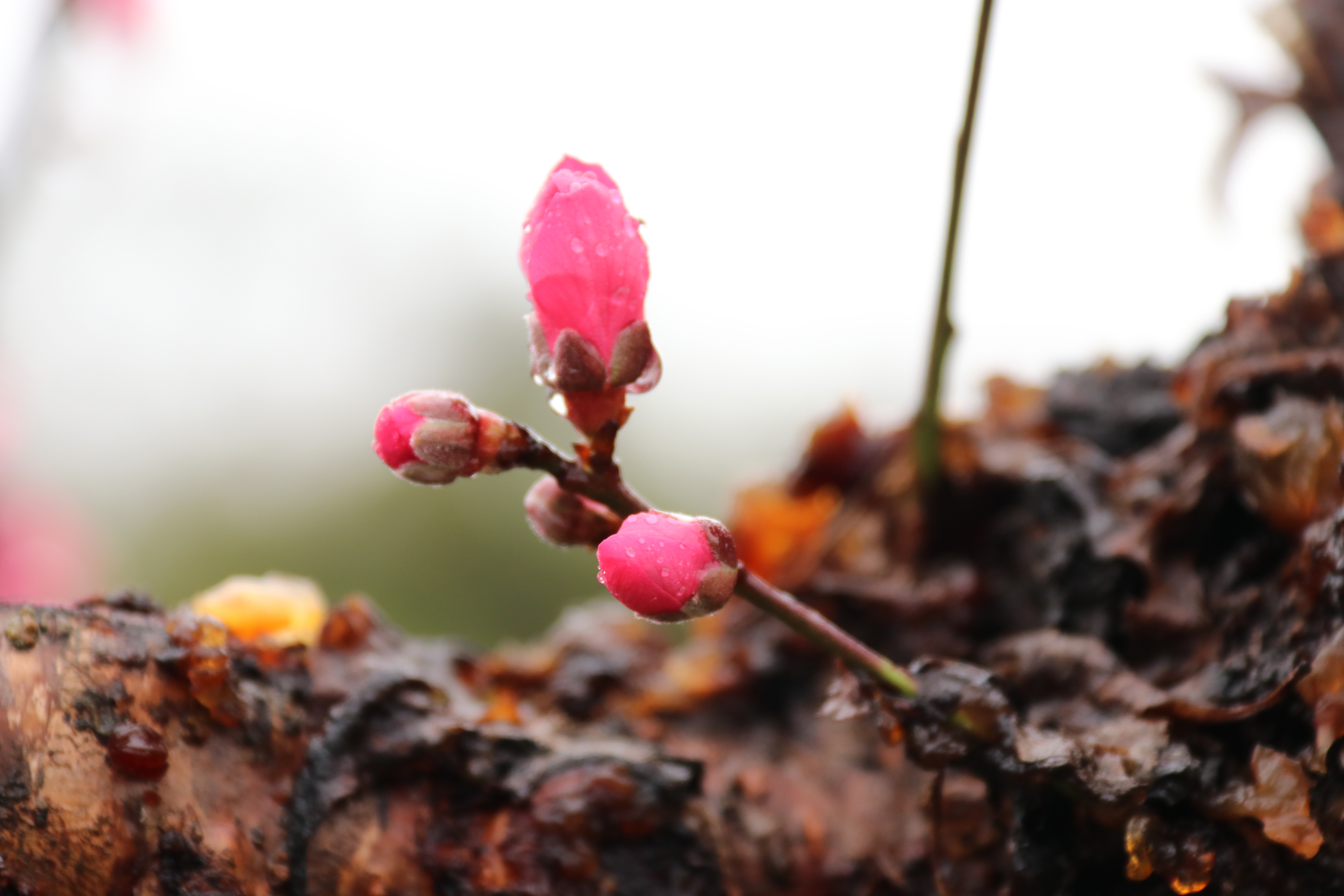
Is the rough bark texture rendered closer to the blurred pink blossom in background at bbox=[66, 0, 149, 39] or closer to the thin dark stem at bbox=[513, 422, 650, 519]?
the thin dark stem at bbox=[513, 422, 650, 519]

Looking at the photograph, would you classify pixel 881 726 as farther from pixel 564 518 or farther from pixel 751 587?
pixel 564 518

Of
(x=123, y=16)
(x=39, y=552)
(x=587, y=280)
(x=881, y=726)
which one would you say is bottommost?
(x=39, y=552)

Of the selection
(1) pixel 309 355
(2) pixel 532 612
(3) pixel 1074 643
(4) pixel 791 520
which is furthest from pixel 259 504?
(3) pixel 1074 643

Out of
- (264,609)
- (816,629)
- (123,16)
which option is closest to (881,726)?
(816,629)

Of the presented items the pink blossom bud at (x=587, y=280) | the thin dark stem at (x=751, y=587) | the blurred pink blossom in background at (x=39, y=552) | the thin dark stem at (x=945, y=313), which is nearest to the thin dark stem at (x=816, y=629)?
the thin dark stem at (x=751, y=587)

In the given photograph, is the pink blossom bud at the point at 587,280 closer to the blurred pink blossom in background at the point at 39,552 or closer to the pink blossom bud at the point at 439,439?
the pink blossom bud at the point at 439,439

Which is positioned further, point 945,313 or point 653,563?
point 945,313

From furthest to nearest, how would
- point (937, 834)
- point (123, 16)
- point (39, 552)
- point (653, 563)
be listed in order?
point (123, 16), point (39, 552), point (937, 834), point (653, 563)

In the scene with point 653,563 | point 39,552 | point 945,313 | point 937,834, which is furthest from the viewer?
point 39,552
